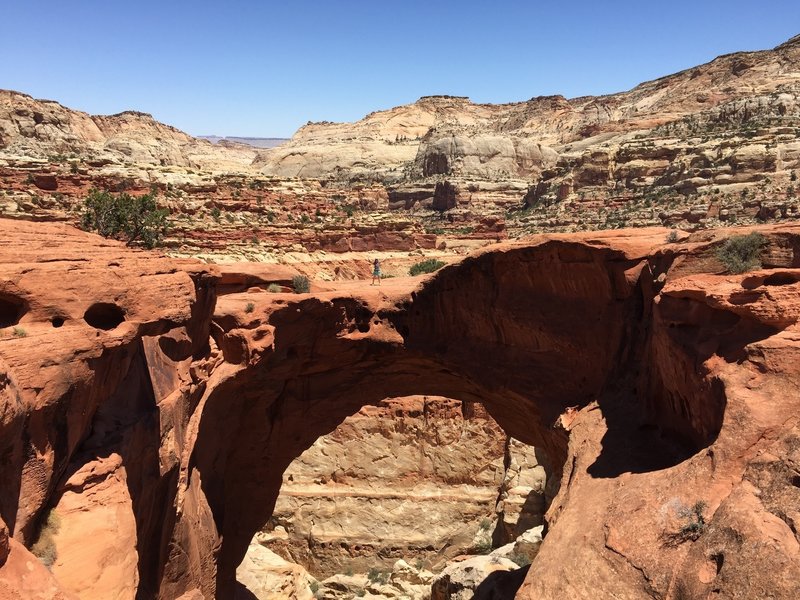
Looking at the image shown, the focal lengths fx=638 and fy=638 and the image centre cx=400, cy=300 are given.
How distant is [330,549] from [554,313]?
1398 centimetres

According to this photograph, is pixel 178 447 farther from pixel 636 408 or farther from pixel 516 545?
pixel 516 545

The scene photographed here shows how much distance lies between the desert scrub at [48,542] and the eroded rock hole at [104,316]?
295 centimetres

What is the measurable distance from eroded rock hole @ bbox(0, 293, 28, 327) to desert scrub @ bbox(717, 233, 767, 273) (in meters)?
11.4

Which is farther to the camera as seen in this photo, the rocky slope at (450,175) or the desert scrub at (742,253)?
the rocky slope at (450,175)

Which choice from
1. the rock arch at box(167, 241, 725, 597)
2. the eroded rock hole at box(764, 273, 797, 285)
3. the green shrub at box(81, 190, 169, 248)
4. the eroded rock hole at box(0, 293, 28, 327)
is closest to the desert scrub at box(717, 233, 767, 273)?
the eroded rock hole at box(764, 273, 797, 285)

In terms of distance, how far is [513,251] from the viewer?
54.6 feet

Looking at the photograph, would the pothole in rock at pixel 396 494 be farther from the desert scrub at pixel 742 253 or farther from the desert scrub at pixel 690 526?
the desert scrub at pixel 690 526

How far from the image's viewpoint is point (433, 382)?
20562 millimetres

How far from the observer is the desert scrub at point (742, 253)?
36.2 ft

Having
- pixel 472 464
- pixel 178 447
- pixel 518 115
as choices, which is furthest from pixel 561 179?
pixel 518 115

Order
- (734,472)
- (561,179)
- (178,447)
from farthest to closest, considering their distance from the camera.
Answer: (561,179) → (178,447) → (734,472)

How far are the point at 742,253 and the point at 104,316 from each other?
35.9 feet

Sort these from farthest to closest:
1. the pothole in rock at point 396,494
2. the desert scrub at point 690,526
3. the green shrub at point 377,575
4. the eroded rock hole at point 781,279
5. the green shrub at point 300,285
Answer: the pothole in rock at point 396,494, the green shrub at point 377,575, the green shrub at point 300,285, the eroded rock hole at point 781,279, the desert scrub at point 690,526

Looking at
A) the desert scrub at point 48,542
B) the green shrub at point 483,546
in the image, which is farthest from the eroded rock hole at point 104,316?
the green shrub at point 483,546
